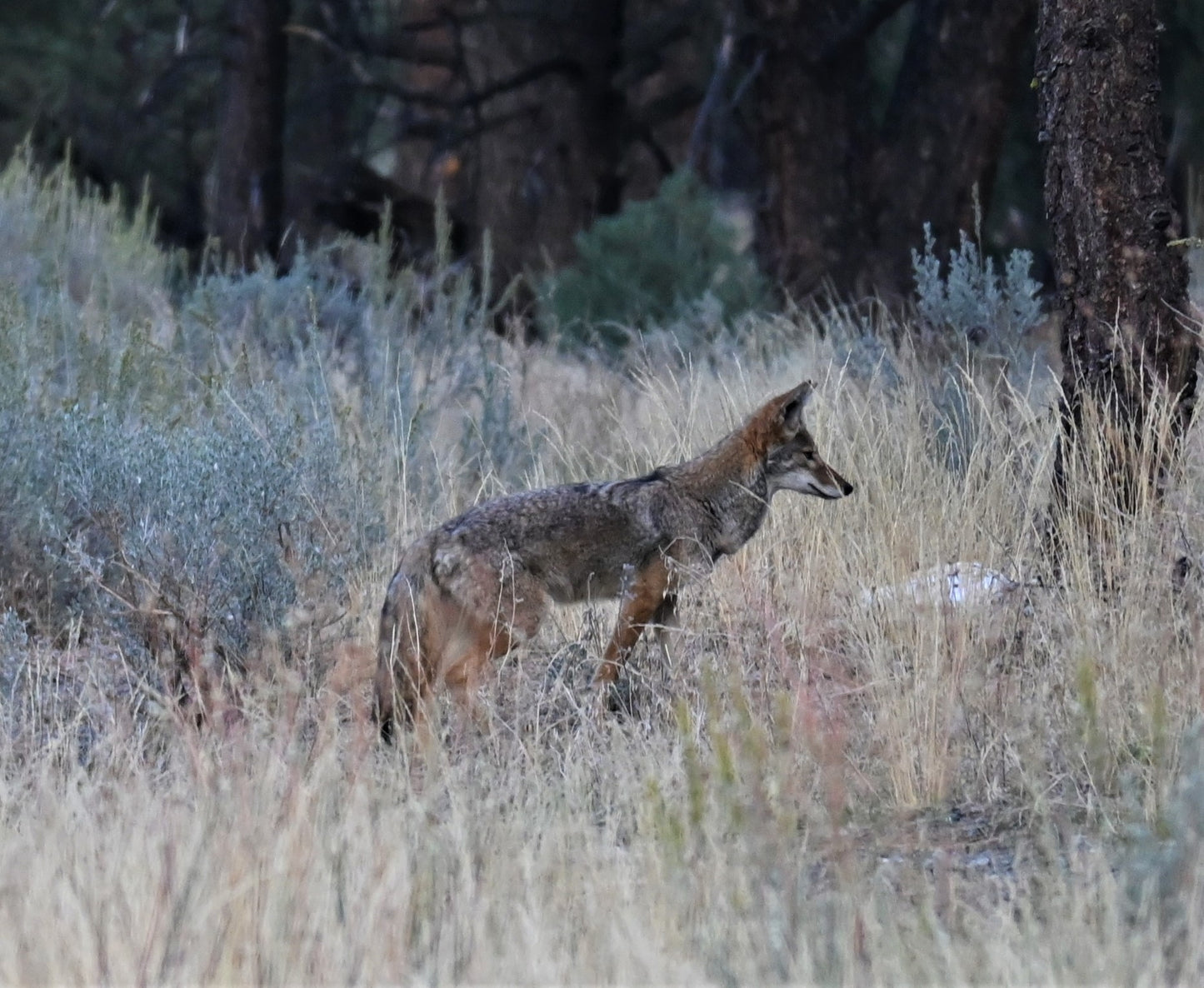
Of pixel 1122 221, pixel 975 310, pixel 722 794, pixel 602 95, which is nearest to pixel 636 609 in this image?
pixel 722 794

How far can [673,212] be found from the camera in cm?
1576

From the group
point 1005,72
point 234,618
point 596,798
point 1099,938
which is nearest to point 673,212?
point 1005,72

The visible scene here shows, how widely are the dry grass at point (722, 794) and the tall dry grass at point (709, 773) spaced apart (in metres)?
0.01

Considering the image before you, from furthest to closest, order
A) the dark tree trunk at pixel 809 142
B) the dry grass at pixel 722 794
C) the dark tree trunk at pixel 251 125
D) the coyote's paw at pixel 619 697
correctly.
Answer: the dark tree trunk at pixel 251 125 < the dark tree trunk at pixel 809 142 < the coyote's paw at pixel 619 697 < the dry grass at pixel 722 794

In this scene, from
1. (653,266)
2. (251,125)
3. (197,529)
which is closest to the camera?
(197,529)

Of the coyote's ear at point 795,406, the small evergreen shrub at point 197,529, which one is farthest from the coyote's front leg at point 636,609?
the small evergreen shrub at point 197,529

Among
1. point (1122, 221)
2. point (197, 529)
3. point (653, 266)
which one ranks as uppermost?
point (1122, 221)

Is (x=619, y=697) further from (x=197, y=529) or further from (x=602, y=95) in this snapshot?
(x=602, y=95)

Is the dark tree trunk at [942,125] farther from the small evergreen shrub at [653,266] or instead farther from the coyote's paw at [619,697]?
the coyote's paw at [619,697]

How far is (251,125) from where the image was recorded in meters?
18.7

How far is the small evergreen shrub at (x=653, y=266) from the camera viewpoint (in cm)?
1515

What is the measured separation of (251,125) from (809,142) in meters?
6.27

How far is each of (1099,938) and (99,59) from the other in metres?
21.0

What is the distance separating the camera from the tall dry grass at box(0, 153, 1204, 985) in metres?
3.50
